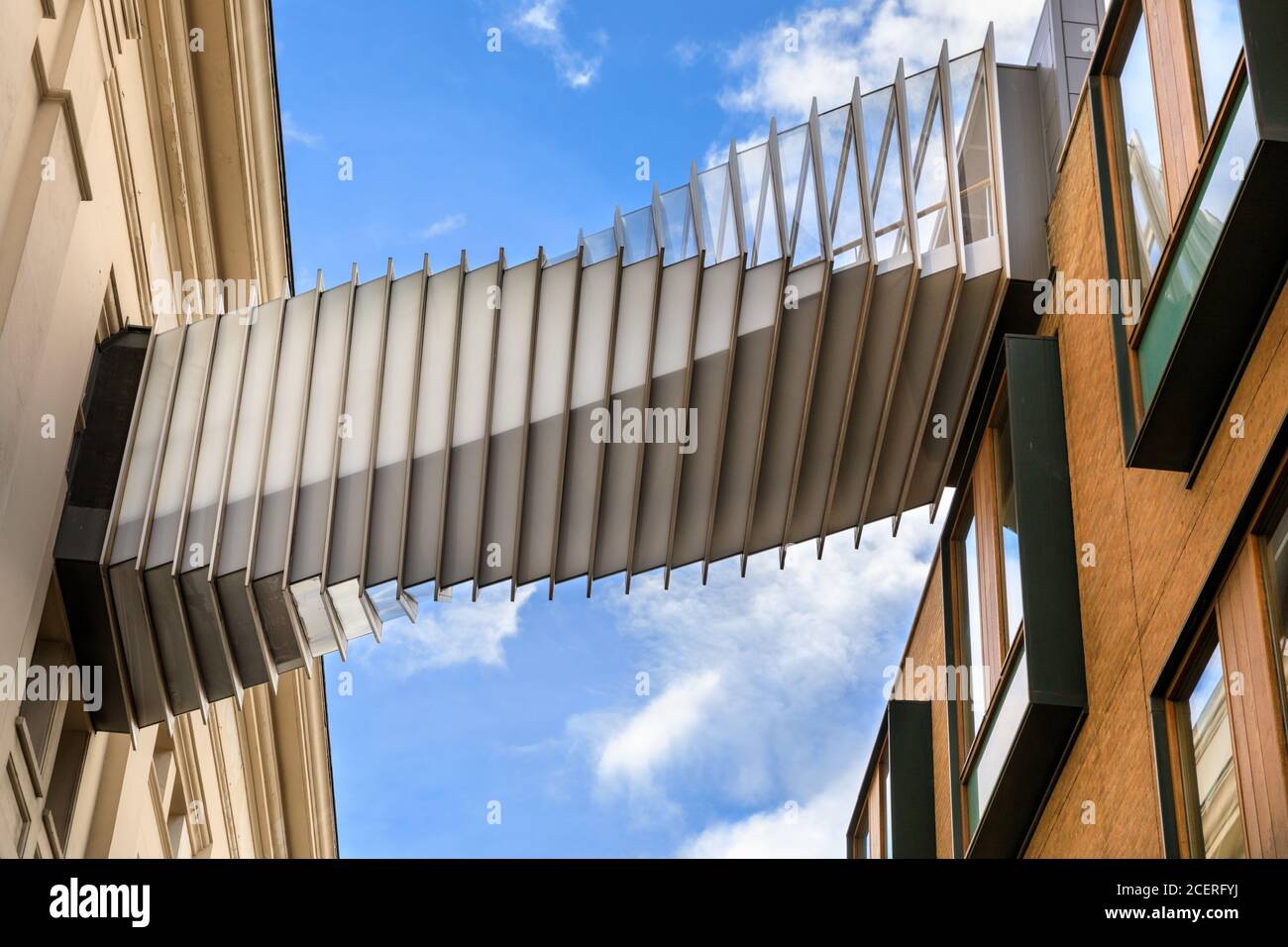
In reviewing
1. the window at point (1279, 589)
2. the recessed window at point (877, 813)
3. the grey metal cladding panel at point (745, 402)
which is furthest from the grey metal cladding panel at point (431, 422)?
the window at point (1279, 589)

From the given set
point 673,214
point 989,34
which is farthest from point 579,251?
point 989,34

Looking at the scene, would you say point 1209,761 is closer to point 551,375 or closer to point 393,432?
point 551,375

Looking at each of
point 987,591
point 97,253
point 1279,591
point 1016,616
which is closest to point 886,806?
point 987,591

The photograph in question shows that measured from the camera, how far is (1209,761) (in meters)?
8.45

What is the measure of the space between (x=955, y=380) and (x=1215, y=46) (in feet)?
15.0

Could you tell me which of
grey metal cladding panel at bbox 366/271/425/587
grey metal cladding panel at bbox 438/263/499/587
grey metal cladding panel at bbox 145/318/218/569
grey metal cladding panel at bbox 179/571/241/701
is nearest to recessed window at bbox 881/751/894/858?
grey metal cladding panel at bbox 438/263/499/587

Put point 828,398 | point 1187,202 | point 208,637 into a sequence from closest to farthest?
point 1187,202, point 208,637, point 828,398

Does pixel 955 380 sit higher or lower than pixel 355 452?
higher

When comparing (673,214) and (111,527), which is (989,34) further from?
(111,527)

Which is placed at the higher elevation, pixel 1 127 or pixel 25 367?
pixel 1 127

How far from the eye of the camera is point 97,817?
1473 cm

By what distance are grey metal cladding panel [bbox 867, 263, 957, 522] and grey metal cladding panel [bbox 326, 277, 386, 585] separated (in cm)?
408

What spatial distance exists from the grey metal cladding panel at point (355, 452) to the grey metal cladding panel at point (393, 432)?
0.09 m
